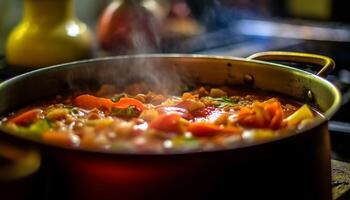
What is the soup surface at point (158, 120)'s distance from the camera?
2.99 ft

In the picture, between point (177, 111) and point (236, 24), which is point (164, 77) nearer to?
point (177, 111)

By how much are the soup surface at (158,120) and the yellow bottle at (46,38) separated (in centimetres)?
35

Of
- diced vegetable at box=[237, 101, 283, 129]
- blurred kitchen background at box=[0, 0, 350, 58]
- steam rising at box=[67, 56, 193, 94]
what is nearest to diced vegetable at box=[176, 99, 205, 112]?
diced vegetable at box=[237, 101, 283, 129]

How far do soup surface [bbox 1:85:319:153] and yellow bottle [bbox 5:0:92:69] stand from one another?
35 cm

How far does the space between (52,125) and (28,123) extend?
8cm

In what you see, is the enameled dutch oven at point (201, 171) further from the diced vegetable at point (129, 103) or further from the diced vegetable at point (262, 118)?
the diced vegetable at point (129, 103)

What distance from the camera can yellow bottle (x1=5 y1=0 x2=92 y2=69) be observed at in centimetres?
179

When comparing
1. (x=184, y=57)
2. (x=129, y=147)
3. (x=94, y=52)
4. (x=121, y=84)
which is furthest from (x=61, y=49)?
(x=129, y=147)

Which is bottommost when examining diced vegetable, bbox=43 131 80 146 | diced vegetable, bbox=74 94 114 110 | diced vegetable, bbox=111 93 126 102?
diced vegetable, bbox=111 93 126 102

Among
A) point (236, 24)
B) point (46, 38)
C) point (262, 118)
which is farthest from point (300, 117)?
point (236, 24)

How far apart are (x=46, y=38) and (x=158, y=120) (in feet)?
2.74

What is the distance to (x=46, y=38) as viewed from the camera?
1.80 meters

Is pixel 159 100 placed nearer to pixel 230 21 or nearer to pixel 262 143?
pixel 262 143

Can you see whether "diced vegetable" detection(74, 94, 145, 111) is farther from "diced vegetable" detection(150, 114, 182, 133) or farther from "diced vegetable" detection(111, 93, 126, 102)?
"diced vegetable" detection(150, 114, 182, 133)
